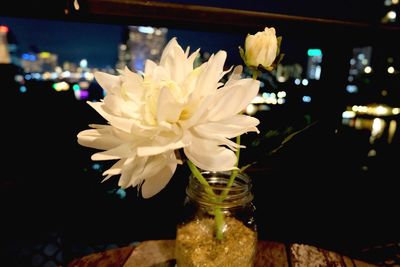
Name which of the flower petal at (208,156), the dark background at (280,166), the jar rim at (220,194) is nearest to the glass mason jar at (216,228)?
the jar rim at (220,194)

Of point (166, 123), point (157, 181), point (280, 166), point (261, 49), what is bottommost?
point (280, 166)

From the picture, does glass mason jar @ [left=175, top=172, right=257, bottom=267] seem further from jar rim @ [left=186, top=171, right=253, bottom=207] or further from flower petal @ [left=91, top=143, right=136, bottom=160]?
flower petal @ [left=91, top=143, right=136, bottom=160]

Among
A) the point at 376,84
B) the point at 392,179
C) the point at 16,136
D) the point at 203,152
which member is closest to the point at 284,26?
the point at 376,84

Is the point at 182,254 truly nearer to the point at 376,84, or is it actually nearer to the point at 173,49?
the point at 173,49

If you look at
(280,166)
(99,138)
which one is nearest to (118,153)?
(99,138)

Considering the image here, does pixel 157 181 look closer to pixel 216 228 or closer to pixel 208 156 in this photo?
pixel 208 156

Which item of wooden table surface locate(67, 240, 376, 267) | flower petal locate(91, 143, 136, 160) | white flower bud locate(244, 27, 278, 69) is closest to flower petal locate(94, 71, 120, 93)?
flower petal locate(91, 143, 136, 160)
